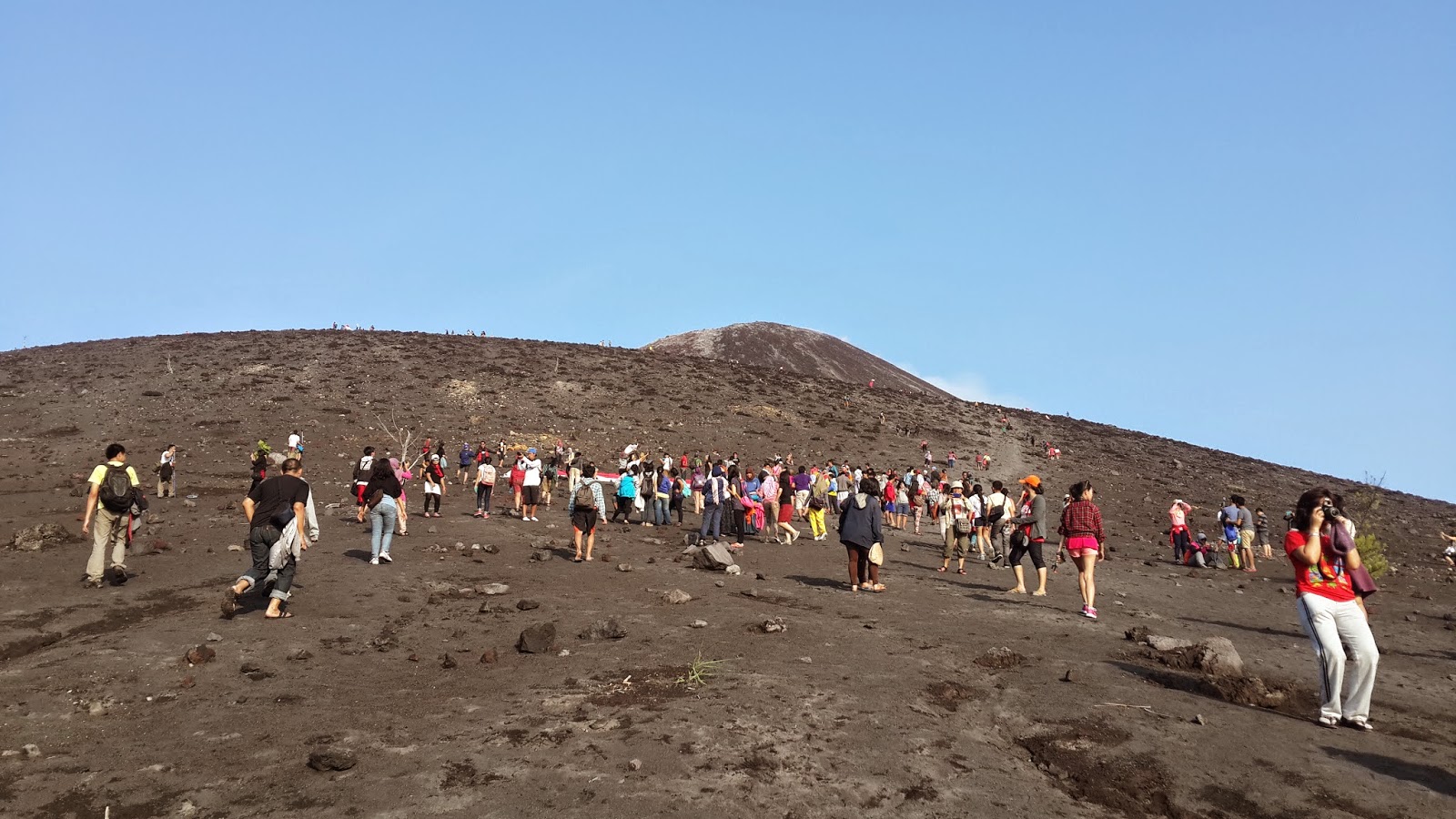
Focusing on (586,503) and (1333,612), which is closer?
(1333,612)

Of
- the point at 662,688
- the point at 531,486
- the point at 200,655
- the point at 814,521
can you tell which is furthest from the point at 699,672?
the point at 531,486

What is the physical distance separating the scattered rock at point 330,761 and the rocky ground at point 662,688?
2cm

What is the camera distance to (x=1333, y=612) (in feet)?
24.9

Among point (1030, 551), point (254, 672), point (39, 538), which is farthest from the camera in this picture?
point (39, 538)

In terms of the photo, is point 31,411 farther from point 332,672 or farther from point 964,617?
point 964,617

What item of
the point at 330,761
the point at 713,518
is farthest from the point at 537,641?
the point at 713,518

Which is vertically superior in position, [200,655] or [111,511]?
[111,511]

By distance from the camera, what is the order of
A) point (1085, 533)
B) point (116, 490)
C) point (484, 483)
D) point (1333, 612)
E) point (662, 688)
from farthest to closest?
point (484, 483)
point (1085, 533)
point (116, 490)
point (662, 688)
point (1333, 612)

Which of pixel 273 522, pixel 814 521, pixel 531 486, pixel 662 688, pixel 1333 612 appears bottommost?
pixel 662 688

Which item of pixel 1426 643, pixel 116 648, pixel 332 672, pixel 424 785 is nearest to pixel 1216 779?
pixel 424 785

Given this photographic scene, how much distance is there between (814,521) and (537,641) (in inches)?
560

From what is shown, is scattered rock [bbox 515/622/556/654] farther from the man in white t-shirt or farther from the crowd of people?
the man in white t-shirt

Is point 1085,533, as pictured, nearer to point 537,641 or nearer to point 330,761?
point 537,641

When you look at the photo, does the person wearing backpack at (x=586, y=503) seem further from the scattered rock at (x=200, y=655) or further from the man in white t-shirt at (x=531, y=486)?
the scattered rock at (x=200, y=655)
